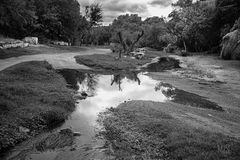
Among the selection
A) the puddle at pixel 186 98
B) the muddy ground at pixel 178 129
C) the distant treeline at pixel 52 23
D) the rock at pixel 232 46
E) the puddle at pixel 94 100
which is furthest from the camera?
the distant treeline at pixel 52 23

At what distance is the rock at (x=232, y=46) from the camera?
3478 centimetres

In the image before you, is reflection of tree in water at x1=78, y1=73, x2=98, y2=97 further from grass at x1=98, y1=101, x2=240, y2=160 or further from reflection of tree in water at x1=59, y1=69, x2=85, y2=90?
grass at x1=98, y1=101, x2=240, y2=160

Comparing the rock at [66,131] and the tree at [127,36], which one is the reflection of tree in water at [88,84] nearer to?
the rock at [66,131]

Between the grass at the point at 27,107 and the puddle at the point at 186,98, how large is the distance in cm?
762

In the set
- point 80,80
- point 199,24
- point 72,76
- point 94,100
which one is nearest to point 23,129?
point 94,100

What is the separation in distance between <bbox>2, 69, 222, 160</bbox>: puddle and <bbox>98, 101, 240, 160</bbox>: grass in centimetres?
68

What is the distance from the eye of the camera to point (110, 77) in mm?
23391

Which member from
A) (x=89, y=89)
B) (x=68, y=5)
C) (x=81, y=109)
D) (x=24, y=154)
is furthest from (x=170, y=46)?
(x=24, y=154)

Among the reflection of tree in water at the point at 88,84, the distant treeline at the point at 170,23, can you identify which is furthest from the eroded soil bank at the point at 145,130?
the distant treeline at the point at 170,23

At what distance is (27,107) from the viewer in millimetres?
10211

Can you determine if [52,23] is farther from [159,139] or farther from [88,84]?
[159,139]

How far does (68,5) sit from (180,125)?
50.3 meters

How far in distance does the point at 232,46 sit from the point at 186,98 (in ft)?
87.8

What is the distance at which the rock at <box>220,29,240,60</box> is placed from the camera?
34781 mm
